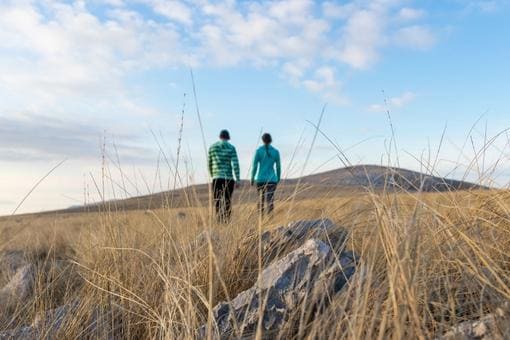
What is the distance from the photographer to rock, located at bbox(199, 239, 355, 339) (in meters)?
1.97

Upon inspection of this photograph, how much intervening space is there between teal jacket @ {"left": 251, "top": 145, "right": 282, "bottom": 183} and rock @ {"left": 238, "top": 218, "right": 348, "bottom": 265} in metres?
5.56

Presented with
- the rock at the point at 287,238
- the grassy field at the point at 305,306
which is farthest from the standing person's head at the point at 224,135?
the rock at the point at 287,238

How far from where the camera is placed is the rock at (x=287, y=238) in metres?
2.84

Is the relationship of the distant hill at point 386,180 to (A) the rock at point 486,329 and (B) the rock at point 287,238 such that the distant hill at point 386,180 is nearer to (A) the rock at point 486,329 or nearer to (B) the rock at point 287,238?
(B) the rock at point 287,238

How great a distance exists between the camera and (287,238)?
2840mm

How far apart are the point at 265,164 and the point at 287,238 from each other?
5891 millimetres

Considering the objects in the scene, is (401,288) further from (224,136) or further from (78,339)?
(224,136)

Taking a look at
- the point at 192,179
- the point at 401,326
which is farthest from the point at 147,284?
the point at 401,326

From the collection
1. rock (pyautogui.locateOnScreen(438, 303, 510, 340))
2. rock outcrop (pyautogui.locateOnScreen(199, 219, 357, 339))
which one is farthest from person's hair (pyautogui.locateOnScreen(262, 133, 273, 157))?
rock (pyautogui.locateOnScreen(438, 303, 510, 340))

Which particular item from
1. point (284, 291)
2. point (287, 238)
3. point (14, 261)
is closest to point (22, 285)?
point (14, 261)

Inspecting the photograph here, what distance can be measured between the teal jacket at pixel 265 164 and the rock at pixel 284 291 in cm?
633

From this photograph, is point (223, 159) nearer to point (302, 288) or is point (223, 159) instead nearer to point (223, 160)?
point (223, 160)

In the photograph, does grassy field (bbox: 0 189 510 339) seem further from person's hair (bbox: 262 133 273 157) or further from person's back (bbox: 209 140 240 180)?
person's hair (bbox: 262 133 273 157)

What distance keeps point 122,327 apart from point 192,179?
3.32 ft
